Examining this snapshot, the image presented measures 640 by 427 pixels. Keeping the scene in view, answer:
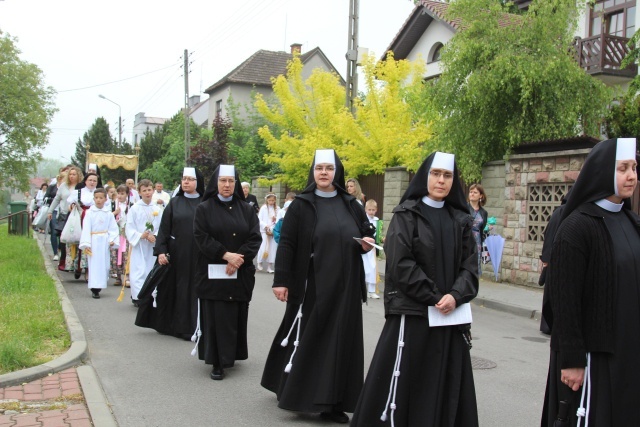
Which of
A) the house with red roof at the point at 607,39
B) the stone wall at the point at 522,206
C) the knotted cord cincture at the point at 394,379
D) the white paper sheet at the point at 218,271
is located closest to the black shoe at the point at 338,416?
the knotted cord cincture at the point at 394,379

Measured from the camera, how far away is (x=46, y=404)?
5922mm

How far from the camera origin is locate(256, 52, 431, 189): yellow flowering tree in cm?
2138

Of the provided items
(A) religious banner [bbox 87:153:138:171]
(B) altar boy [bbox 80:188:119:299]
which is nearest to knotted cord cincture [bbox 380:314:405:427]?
(B) altar boy [bbox 80:188:119:299]

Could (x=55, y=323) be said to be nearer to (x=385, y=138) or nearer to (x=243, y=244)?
(x=243, y=244)

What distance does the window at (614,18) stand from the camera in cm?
2397

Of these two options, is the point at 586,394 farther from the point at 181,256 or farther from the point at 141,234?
the point at 141,234

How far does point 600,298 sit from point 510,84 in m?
11.7

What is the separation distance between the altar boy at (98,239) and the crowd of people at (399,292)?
3419 millimetres

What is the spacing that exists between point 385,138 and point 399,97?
1.49 m

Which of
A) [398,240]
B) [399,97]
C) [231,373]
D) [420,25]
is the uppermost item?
[420,25]

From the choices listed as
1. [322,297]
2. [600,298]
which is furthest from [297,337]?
[600,298]

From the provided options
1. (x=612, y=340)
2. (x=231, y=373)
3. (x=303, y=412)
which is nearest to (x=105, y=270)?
(x=231, y=373)

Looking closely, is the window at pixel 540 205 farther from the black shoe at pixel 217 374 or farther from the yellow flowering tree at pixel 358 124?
the black shoe at pixel 217 374

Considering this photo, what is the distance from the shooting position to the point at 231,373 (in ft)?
24.2
